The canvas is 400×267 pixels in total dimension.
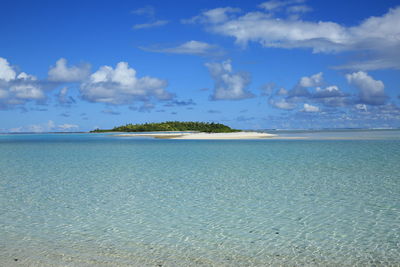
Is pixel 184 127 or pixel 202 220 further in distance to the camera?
pixel 184 127

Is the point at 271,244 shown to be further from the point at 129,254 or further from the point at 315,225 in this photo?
the point at 129,254

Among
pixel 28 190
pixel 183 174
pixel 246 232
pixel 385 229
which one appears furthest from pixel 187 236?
pixel 183 174

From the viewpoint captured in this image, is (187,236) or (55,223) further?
(55,223)

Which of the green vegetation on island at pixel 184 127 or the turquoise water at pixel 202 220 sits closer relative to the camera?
the turquoise water at pixel 202 220

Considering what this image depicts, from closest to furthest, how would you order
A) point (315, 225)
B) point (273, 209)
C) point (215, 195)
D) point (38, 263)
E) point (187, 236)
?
point (38, 263) → point (187, 236) → point (315, 225) → point (273, 209) → point (215, 195)

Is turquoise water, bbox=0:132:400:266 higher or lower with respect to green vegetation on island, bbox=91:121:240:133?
lower

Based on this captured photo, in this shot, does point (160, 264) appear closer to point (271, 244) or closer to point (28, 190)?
point (271, 244)

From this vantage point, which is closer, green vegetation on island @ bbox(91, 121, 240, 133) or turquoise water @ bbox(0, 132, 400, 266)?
turquoise water @ bbox(0, 132, 400, 266)

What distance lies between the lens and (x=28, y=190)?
1769cm

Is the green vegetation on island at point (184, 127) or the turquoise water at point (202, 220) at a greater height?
the green vegetation on island at point (184, 127)

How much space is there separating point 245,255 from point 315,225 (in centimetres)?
349

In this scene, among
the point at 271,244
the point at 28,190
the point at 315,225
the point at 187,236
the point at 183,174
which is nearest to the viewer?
the point at 271,244

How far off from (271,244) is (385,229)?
3.68m

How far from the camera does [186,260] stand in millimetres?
8375
